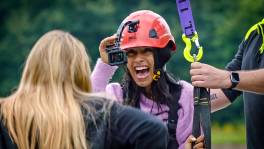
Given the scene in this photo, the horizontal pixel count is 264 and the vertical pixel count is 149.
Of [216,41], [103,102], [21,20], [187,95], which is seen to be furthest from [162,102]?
[21,20]

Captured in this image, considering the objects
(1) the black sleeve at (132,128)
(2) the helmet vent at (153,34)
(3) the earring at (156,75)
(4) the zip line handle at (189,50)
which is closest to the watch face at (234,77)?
(4) the zip line handle at (189,50)

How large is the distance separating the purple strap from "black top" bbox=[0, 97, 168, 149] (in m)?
1.35

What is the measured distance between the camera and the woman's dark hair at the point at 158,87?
22.6ft

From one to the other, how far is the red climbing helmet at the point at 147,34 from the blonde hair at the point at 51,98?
1.59 m

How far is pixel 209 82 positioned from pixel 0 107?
5.17 ft

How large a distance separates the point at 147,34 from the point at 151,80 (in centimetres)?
35

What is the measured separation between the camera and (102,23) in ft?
151

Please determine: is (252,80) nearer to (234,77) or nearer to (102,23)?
(234,77)

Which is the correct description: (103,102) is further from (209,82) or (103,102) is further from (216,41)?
(216,41)

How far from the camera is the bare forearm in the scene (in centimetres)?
663

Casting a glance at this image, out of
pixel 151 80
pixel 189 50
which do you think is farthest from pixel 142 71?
pixel 189 50

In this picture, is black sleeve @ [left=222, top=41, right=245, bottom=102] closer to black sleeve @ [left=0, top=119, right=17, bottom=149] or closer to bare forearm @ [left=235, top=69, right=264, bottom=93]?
bare forearm @ [left=235, top=69, right=264, bottom=93]

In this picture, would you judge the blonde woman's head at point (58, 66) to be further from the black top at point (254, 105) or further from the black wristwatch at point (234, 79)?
the black top at point (254, 105)

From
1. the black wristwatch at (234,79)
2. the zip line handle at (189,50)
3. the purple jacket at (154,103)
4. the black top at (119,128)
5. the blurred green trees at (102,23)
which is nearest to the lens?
the black top at (119,128)
